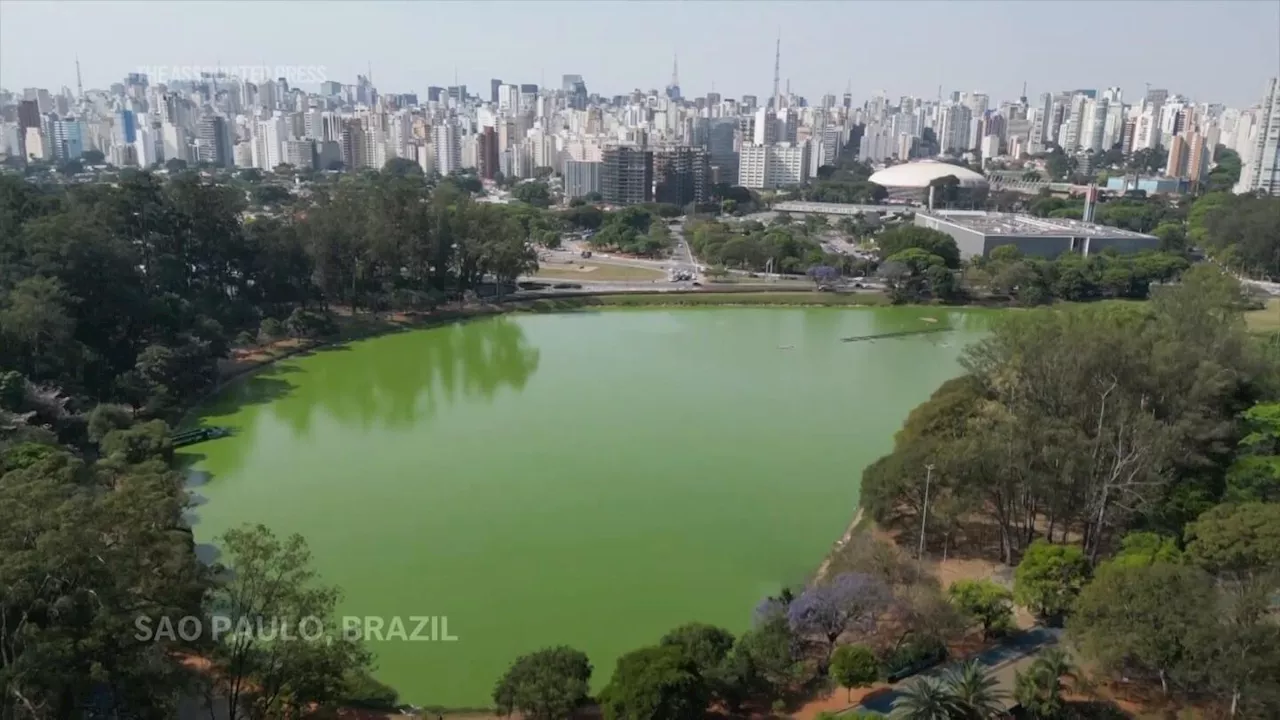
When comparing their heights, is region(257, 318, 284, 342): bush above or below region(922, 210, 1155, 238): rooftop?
below

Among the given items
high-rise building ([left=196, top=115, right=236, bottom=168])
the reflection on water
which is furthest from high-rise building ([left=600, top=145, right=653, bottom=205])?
high-rise building ([left=196, top=115, right=236, bottom=168])

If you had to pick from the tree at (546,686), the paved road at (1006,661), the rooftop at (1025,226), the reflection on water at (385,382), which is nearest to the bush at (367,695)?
the tree at (546,686)

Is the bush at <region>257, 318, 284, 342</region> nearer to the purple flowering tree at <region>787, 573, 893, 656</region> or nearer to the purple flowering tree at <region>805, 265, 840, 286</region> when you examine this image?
the purple flowering tree at <region>787, 573, 893, 656</region>

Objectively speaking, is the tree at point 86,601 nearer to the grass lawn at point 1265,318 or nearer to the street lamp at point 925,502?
the street lamp at point 925,502

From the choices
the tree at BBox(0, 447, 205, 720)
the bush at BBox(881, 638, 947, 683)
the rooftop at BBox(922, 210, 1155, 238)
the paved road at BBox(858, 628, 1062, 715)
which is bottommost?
the paved road at BBox(858, 628, 1062, 715)

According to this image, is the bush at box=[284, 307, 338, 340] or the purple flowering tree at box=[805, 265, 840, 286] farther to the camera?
the purple flowering tree at box=[805, 265, 840, 286]

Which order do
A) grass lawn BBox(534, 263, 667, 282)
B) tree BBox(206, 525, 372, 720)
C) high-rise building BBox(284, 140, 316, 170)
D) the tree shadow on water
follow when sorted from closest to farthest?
1. tree BBox(206, 525, 372, 720)
2. the tree shadow on water
3. grass lawn BBox(534, 263, 667, 282)
4. high-rise building BBox(284, 140, 316, 170)

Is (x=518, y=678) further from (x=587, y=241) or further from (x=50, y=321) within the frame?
(x=587, y=241)

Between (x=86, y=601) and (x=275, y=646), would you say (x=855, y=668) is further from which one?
(x=86, y=601)
